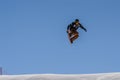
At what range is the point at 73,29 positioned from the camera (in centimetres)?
1947

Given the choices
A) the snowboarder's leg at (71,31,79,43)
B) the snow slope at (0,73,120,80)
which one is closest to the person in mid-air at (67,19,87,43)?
the snowboarder's leg at (71,31,79,43)

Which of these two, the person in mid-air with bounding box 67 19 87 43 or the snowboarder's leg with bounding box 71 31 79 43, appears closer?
the snowboarder's leg with bounding box 71 31 79 43

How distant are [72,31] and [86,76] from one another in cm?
311

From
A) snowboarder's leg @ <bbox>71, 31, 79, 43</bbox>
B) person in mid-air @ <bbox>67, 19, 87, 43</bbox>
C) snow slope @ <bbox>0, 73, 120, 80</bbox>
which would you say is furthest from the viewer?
person in mid-air @ <bbox>67, 19, 87, 43</bbox>

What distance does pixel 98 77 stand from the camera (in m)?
16.4

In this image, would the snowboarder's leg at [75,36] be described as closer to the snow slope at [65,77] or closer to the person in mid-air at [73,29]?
the person in mid-air at [73,29]

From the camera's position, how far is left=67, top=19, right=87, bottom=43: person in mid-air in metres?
19.1

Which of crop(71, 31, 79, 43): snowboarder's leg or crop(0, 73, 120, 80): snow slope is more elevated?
crop(71, 31, 79, 43): snowboarder's leg

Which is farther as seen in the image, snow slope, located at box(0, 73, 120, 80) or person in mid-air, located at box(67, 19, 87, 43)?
person in mid-air, located at box(67, 19, 87, 43)

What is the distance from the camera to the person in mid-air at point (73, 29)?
19066mm

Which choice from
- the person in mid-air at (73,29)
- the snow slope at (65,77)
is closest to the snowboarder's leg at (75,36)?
the person in mid-air at (73,29)

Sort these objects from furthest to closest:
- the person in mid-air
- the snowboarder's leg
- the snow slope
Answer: the person in mid-air, the snowboarder's leg, the snow slope

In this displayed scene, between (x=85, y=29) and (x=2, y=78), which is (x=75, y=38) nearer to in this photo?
(x=85, y=29)

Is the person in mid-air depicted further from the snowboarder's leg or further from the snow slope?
the snow slope
